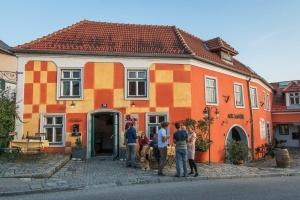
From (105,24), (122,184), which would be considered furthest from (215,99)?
(122,184)

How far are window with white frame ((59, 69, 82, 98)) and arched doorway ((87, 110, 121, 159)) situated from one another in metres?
1.45

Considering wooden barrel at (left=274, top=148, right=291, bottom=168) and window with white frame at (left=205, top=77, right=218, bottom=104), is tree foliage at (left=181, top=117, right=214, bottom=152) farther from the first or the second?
wooden barrel at (left=274, top=148, right=291, bottom=168)

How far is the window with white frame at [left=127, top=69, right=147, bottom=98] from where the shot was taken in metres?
14.5

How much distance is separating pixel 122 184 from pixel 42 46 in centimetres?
939

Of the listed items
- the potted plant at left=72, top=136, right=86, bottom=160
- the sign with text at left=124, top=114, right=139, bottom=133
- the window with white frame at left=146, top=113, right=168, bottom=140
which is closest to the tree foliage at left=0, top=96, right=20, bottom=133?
the potted plant at left=72, top=136, right=86, bottom=160

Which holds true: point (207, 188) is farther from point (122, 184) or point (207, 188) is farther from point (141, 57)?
point (141, 57)

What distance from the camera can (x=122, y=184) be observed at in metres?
8.22

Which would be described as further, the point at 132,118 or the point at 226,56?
the point at 226,56

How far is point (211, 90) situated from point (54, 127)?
9.36 metres

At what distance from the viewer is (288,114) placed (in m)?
25.1

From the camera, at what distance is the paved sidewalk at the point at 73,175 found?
7.68 metres

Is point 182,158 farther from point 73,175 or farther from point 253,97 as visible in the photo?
point 253,97

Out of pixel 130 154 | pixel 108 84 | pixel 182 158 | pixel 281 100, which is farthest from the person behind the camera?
pixel 281 100

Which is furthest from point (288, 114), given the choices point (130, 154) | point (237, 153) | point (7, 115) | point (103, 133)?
point (7, 115)
